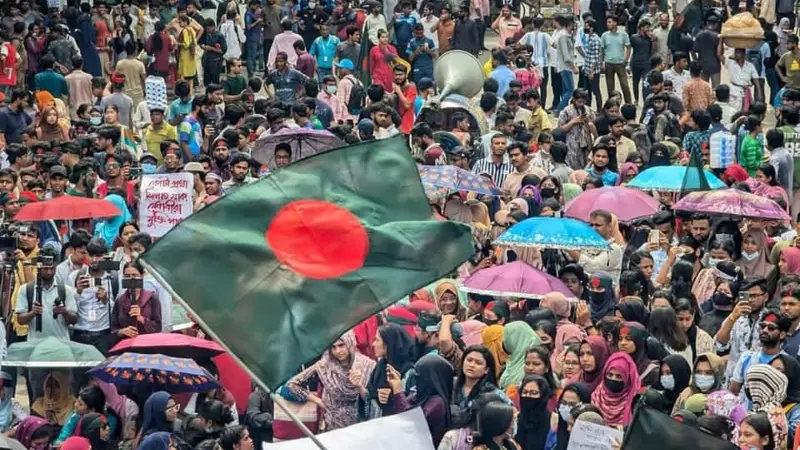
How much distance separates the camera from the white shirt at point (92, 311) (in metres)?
14.4

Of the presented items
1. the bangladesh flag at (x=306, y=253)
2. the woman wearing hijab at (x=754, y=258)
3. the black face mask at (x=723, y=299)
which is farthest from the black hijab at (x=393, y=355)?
the woman wearing hijab at (x=754, y=258)

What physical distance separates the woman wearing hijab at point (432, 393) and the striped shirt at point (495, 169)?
6.00 m

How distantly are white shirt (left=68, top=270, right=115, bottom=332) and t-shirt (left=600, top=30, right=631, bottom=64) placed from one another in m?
12.3

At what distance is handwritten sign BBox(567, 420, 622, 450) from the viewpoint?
11.0 metres

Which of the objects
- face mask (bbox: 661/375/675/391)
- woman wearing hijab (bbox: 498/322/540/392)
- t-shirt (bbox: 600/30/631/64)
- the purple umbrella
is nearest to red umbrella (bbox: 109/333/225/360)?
woman wearing hijab (bbox: 498/322/540/392)

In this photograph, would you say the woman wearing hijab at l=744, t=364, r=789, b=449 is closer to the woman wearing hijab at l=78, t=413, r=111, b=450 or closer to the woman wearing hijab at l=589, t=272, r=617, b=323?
the woman wearing hijab at l=589, t=272, r=617, b=323

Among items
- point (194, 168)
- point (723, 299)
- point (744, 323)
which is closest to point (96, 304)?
point (194, 168)

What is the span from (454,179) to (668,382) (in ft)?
15.8

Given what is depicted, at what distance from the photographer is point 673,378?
12.2 meters

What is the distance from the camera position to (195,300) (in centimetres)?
Answer: 927

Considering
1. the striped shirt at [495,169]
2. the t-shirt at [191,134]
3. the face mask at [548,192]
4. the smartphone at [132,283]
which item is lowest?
the t-shirt at [191,134]

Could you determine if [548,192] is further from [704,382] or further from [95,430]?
[95,430]

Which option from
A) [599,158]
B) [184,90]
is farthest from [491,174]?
[184,90]

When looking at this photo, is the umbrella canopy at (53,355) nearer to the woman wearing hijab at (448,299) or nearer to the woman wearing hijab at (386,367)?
the woman wearing hijab at (386,367)
